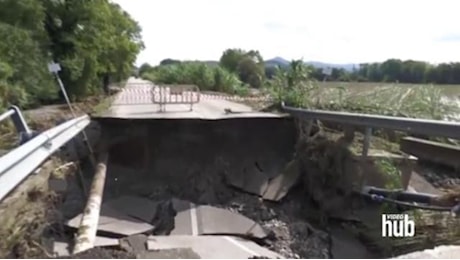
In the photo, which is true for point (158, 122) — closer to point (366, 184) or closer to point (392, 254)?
point (366, 184)

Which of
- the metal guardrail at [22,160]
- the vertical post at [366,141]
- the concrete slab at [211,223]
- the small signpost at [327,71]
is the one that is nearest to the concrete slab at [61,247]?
the concrete slab at [211,223]

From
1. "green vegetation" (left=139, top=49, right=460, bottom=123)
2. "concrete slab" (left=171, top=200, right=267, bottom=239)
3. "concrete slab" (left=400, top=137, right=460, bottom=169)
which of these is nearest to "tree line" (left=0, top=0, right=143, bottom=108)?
"concrete slab" (left=171, top=200, right=267, bottom=239)

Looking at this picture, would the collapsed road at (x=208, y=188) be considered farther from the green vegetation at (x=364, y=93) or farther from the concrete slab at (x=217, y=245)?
the green vegetation at (x=364, y=93)

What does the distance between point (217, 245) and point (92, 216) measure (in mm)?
1805

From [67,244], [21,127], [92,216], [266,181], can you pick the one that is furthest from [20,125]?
[266,181]

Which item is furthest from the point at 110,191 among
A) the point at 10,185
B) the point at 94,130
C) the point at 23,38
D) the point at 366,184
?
the point at 10,185

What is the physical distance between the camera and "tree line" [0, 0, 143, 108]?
940 cm

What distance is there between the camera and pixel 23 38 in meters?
9.96

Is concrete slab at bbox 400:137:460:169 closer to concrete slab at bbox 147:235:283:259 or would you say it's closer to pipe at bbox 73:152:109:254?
concrete slab at bbox 147:235:283:259

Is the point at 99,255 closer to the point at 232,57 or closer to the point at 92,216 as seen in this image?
the point at 92,216

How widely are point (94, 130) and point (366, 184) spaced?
591 centimetres

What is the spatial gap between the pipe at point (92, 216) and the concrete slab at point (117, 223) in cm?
25

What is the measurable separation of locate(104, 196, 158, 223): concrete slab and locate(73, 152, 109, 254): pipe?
529 millimetres

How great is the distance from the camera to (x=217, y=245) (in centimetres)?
611
